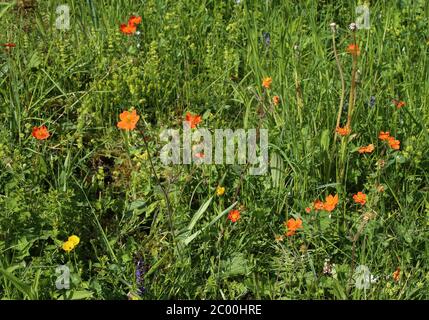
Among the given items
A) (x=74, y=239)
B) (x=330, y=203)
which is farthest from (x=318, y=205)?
(x=74, y=239)

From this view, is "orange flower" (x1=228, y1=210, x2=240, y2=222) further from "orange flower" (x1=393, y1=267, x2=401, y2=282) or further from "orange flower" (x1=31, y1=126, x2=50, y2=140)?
"orange flower" (x1=31, y1=126, x2=50, y2=140)

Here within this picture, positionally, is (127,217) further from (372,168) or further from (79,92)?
(372,168)

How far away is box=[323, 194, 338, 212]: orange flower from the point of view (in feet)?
8.20

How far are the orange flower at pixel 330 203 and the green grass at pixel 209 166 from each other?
0.19 feet

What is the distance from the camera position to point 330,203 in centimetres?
255

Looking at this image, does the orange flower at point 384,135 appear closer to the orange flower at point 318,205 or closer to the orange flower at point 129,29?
the orange flower at point 318,205

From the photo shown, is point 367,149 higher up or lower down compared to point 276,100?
lower down

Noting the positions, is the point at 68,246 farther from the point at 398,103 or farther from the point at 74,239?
the point at 398,103

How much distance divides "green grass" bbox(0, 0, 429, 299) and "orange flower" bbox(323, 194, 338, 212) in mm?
57

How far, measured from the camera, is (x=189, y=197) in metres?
2.75

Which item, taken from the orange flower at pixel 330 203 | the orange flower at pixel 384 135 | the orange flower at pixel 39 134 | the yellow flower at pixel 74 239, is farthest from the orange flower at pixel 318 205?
the orange flower at pixel 39 134

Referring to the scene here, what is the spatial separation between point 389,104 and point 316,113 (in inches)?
13.1

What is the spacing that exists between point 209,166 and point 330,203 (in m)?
0.48

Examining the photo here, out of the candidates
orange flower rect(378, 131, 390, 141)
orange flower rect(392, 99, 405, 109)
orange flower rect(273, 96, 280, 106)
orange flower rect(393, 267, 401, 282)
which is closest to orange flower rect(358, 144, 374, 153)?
orange flower rect(378, 131, 390, 141)
